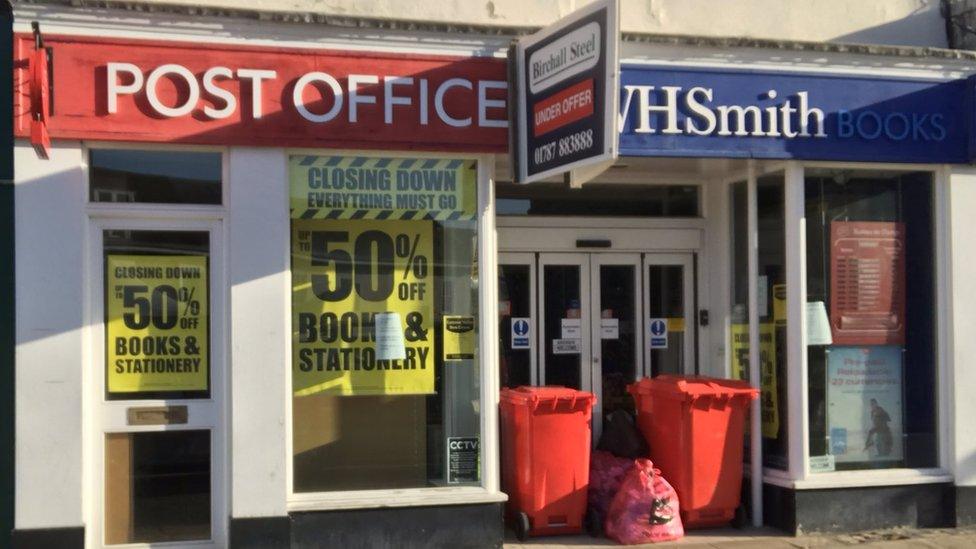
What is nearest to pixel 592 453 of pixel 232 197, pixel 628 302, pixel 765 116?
pixel 628 302

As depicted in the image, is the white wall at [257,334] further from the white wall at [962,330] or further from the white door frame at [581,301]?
the white wall at [962,330]

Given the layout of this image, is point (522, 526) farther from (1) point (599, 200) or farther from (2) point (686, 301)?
(1) point (599, 200)

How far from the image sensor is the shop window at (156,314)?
24.5 feet

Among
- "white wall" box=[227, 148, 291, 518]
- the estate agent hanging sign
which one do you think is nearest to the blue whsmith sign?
the estate agent hanging sign

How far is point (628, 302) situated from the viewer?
9430 millimetres

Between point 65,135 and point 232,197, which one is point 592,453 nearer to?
point 232,197

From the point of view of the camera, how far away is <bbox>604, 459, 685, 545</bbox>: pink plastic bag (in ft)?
26.5

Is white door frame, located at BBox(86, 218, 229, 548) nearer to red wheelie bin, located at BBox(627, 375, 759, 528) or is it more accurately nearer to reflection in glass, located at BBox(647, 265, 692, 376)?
red wheelie bin, located at BBox(627, 375, 759, 528)

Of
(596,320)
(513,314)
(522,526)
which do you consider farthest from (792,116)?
(522,526)

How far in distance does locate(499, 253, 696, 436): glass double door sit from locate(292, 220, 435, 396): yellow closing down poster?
1322mm

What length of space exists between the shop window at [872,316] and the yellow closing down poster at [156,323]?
15.2ft

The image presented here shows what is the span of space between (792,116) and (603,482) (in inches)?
124

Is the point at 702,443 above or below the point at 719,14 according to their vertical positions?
below

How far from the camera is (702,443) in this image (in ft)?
27.5
